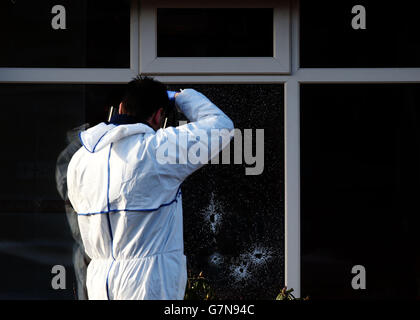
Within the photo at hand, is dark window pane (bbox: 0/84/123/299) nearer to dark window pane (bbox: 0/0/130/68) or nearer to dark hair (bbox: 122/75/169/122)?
dark window pane (bbox: 0/0/130/68)

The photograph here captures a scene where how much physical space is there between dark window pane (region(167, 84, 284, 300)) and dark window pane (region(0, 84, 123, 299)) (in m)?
0.76

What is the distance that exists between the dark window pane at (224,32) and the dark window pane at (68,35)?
1.02 ft

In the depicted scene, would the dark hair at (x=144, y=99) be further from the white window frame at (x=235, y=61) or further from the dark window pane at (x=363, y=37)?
the dark window pane at (x=363, y=37)

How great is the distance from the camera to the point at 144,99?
255cm

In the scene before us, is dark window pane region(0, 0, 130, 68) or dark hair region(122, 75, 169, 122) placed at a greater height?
dark window pane region(0, 0, 130, 68)

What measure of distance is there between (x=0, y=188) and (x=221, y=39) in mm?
1816

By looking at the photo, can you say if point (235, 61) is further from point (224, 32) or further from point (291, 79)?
point (291, 79)

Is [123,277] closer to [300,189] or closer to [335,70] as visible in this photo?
[300,189]

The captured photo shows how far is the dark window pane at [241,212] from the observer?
4.45 m

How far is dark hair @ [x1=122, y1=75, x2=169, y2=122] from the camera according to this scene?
255 cm

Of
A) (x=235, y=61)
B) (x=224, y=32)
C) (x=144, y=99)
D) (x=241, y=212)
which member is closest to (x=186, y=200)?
(x=241, y=212)

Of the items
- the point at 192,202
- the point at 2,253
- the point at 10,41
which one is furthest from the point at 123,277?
the point at 10,41

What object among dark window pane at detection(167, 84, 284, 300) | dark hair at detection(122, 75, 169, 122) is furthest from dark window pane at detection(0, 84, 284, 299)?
dark hair at detection(122, 75, 169, 122)

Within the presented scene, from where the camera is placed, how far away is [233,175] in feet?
14.7
